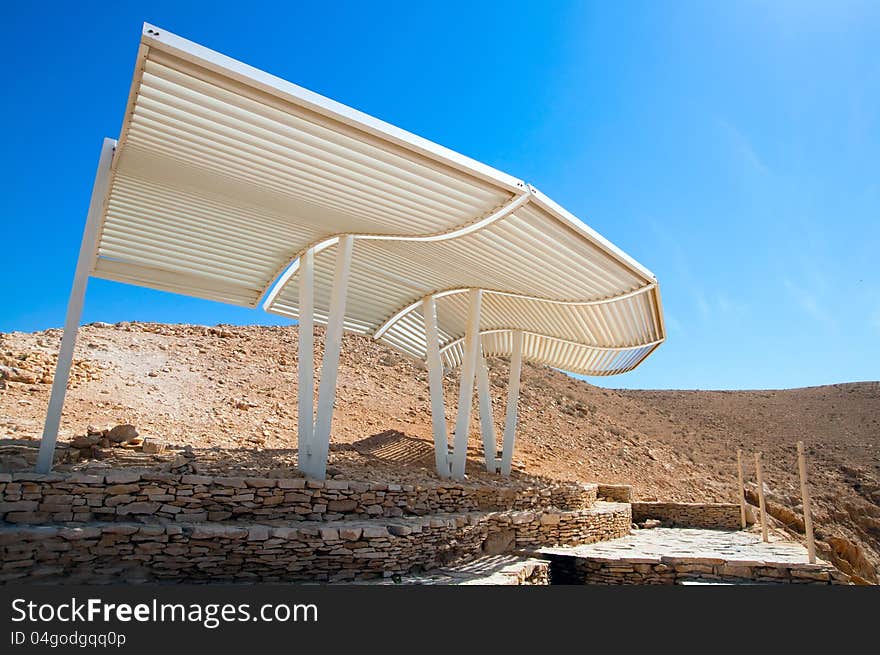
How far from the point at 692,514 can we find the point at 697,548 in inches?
321

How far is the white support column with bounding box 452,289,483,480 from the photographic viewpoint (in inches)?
624

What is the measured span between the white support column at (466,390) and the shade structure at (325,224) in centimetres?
9

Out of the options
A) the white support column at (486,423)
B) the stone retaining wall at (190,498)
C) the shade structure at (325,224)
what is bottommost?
the stone retaining wall at (190,498)

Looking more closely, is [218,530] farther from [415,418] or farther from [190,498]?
[415,418]

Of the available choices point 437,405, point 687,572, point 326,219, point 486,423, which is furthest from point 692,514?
point 326,219

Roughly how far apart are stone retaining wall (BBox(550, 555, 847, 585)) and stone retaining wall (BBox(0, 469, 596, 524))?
10.9ft

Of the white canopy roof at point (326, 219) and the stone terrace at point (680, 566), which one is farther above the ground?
the white canopy roof at point (326, 219)

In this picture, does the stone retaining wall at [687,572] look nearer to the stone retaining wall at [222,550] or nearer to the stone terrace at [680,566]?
the stone terrace at [680,566]

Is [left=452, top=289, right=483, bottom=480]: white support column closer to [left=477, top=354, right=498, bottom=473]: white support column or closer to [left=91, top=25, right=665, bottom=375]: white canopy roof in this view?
[left=91, top=25, right=665, bottom=375]: white canopy roof

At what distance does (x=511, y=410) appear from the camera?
2002 centimetres

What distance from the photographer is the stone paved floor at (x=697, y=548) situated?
492 inches

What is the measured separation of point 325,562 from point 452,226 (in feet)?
20.9

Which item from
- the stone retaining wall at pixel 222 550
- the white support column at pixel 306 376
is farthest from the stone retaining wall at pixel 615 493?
the white support column at pixel 306 376

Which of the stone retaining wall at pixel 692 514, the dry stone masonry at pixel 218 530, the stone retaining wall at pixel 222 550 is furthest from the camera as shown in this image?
the stone retaining wall at pixel 692 514
